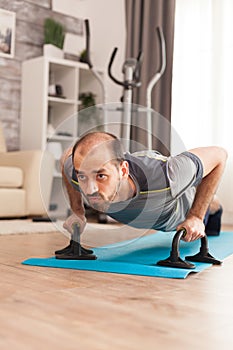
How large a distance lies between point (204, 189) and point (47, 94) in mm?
2984

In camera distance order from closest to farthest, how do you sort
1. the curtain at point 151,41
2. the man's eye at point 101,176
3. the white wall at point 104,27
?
1. the man's eye at point 101,176
2. the curtain at point 151,41
3. the white wall at point 104,27

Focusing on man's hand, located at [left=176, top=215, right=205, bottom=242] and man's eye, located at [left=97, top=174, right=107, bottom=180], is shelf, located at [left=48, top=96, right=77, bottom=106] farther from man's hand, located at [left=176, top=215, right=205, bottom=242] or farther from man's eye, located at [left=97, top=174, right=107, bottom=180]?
man's eye, located at [left=97, top=174, right=107, bottom=180]

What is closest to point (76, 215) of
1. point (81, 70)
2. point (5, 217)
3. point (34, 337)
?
point (34, 337)

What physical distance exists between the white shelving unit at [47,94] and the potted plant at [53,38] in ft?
0.44

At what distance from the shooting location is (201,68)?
13.5ft

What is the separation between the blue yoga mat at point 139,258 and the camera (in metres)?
1.60

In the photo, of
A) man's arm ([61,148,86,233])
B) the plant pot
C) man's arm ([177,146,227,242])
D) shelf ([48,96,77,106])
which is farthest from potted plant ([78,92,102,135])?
the plant pot

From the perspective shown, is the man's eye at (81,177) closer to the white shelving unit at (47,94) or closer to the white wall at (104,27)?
the white shelving unit at (47,94)

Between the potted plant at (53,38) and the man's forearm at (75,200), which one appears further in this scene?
the potted plant at (53,38)

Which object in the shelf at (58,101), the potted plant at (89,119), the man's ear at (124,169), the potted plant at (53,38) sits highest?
the potted plant at (53,38)

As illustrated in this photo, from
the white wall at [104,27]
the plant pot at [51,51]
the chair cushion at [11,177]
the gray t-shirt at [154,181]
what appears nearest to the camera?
the gray t-shirt at [154,181]

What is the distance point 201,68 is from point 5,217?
1918mm

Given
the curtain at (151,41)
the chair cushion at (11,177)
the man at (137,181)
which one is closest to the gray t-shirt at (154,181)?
the man at (137,181)

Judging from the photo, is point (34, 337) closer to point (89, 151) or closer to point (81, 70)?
point (89, 151)
